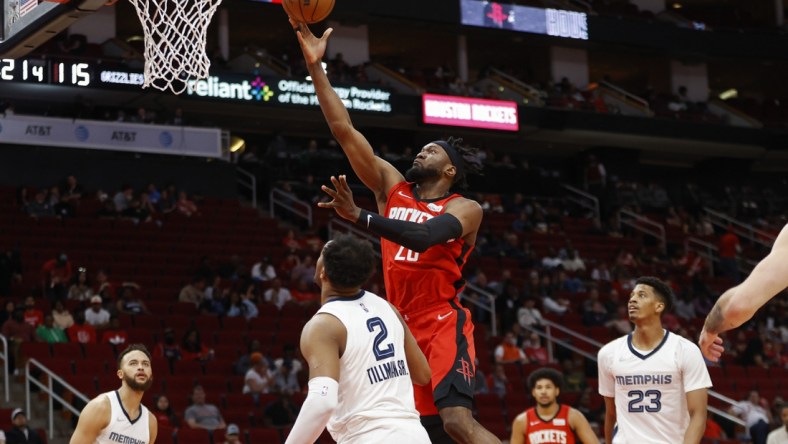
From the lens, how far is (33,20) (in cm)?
836

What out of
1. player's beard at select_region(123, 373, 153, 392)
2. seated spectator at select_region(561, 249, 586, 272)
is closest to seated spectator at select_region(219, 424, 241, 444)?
player's beard at select_region(123, 373, 153, 392)

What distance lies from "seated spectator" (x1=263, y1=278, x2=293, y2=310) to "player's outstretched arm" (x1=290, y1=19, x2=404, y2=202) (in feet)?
37.9

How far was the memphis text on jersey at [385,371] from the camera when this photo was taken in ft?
16.0

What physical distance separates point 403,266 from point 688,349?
220 centimetres

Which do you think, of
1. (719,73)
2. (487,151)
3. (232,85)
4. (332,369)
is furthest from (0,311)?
(719,73)

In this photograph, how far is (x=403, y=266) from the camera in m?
6.25

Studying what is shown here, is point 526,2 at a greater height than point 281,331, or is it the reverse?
point 526,2

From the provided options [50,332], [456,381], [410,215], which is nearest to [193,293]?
[50,332]

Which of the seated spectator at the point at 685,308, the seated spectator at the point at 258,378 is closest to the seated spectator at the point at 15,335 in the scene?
the seated spectator at the point at 258,378

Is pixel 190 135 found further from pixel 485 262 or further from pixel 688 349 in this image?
pixel 688 349

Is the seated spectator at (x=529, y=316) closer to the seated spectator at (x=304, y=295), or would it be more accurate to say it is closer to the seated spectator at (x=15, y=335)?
the seated spectator at (x=304, y=295)

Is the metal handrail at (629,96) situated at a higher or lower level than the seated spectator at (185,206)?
higher

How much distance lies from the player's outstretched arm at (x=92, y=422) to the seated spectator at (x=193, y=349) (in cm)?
788

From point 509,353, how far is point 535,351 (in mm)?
754
